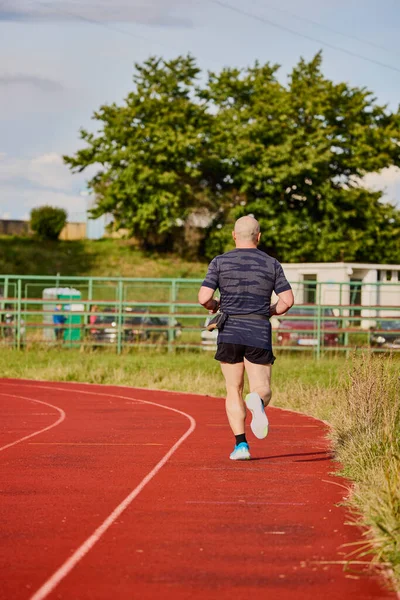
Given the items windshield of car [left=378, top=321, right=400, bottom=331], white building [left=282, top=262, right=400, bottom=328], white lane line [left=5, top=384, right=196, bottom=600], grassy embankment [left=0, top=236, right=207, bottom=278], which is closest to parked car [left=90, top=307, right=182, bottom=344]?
white building [left=282, top=262, right=400, bottom=328]

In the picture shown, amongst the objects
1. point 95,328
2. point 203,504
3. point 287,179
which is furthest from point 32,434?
point 287,179

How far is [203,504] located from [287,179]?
166 ft

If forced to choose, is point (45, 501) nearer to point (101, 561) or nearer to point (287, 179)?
point (101, 561)

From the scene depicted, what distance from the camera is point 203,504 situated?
8.25 metres

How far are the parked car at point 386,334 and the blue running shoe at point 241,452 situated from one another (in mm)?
21869

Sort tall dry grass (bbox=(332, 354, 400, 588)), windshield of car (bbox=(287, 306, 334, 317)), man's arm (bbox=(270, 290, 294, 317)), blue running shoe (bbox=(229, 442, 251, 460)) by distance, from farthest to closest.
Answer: windshield of car (bbox=(287, 306, 334, 317))
blue running shoe (bbox=(229, 442, 251, 460))
man's arm (bbox=(270, 290, 294, 317))
tall dry grass (bbox=(332, 354, 400, 588))

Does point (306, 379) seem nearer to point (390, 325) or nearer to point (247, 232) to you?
point (390, 325)

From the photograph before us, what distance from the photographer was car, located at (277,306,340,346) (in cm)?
3319

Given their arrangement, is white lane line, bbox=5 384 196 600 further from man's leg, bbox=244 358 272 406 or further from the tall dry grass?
the tall dry grass

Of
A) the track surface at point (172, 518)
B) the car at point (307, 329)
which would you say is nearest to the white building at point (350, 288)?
the car at point (307, 329)

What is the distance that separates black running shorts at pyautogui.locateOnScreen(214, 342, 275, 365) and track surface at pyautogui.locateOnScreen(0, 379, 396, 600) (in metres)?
0.98

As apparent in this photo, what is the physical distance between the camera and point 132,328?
33688mm

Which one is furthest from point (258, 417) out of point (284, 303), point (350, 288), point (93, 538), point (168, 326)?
point (350, 288)

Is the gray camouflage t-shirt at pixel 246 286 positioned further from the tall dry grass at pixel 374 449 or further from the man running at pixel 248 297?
the tall dry grass at pixel 374 449
